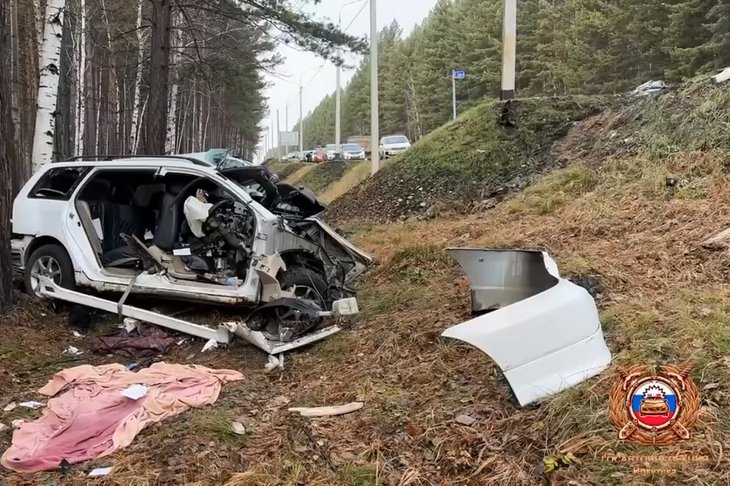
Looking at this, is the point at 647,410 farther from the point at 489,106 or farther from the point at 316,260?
the point at 489,106

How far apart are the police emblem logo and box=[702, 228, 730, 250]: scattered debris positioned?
2374 mm

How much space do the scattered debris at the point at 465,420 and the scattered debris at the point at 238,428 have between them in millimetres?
1296

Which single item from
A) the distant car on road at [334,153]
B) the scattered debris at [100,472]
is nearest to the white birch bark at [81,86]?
the distant car on road at [334,153]

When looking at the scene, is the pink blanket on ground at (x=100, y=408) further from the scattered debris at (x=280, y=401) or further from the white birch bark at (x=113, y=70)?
the white birch bark at (x=113, y=70)

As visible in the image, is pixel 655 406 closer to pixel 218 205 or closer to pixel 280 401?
pixel 280 401

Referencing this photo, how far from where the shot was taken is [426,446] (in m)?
3.21

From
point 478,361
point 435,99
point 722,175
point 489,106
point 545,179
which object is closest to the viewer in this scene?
point 478,361

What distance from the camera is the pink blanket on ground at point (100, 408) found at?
335 centimetres

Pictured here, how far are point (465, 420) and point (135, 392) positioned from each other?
224 cm

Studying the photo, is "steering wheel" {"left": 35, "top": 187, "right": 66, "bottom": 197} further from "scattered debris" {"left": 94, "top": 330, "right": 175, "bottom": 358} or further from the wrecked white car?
"scattered debris" {"left": 94, "top": 330, "right": 175, "bottom": 358}

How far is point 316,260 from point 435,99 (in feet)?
154

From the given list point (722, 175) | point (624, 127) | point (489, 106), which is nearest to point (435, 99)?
point (489, 106)

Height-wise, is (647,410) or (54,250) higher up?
(54,250)

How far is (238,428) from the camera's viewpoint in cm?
355
